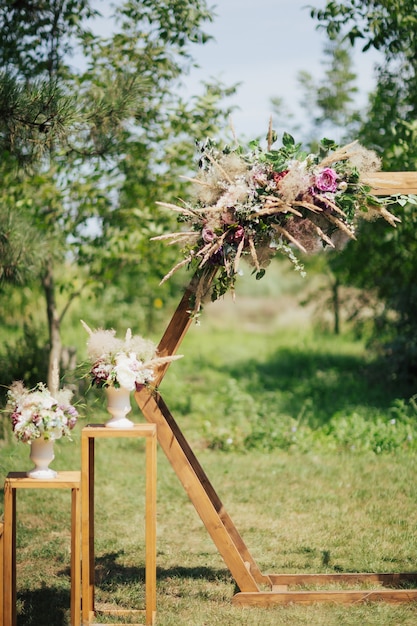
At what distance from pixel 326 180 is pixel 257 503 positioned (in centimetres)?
310

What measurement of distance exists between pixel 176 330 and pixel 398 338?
621cm

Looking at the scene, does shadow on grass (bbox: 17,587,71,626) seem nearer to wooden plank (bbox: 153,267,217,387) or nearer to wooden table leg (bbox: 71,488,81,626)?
wooden table leg (bbox: 71,488,81,626)

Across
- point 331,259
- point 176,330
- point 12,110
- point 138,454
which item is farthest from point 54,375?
point 331,259

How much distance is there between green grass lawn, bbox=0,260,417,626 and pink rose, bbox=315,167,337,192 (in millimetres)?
1748

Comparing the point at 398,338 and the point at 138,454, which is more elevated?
the point at 398,338

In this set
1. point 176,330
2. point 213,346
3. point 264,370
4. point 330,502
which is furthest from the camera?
point 213,346

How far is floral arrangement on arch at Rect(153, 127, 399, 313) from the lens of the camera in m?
3.60

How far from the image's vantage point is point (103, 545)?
4.97 metres

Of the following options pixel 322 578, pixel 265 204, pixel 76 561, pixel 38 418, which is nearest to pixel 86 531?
pixel 76 561

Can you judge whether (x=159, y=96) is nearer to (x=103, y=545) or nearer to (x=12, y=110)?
(x=12, y=110)

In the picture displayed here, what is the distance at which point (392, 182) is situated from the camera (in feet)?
12.2

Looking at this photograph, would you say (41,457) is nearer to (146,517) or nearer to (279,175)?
(146,517)

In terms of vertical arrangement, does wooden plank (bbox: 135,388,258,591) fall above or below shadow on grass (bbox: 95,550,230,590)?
above

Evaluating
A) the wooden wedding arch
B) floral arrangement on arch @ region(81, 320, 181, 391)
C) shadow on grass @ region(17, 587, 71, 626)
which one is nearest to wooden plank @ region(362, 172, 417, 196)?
the wooden wedding arch
